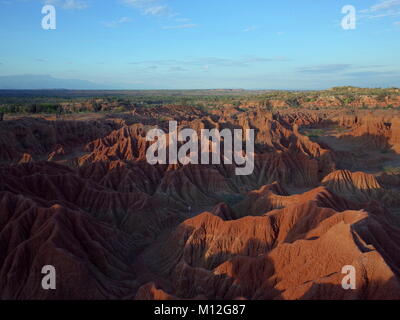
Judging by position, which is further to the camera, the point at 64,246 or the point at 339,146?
the point at 339,146

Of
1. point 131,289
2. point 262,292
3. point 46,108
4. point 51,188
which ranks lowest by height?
point 131,289

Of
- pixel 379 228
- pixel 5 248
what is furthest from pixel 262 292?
pixel 5 248

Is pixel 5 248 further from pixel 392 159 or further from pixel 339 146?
pixel 339 146

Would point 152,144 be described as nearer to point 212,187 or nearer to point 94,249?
point 212,187

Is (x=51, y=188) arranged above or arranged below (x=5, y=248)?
above

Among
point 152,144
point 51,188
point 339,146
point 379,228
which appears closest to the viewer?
point 379,228
